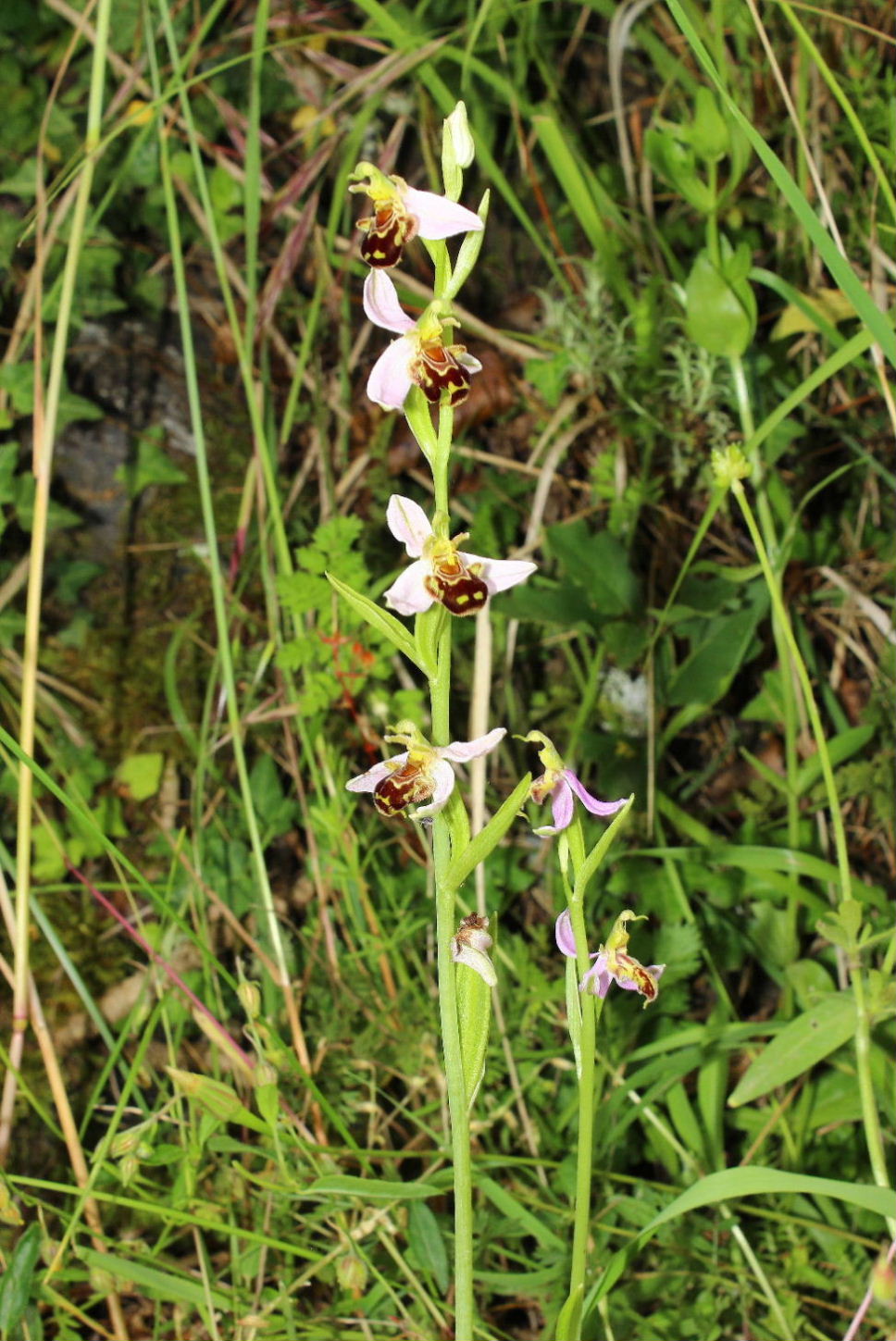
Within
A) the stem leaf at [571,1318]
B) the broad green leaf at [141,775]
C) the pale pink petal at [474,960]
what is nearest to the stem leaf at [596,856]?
the pale pink petal at [474,960]

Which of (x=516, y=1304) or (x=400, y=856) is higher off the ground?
(x=400, y=856)

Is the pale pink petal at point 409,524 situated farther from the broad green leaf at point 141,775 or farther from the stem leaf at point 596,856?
the broad green leaf at point 141,775

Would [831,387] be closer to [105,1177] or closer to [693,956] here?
[693,956]

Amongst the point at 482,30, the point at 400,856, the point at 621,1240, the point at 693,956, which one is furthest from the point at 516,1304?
the point at 482,30

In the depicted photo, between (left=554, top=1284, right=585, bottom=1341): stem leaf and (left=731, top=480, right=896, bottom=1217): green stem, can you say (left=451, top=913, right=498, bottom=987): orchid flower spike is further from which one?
(left=731, top=480, right=896, bottom=1217): green stem

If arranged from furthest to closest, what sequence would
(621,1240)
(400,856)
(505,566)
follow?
1. (400,856)
2. (621,1240)
3. (505,566)

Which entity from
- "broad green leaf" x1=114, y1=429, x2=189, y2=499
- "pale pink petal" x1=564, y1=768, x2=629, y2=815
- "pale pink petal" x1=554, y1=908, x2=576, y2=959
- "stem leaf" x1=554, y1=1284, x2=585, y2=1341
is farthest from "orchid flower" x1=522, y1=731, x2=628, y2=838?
"broad green leaf" x1=114, y1=429, x2=189, y2=499

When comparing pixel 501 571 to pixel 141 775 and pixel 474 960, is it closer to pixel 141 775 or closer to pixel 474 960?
pixel 474 960
